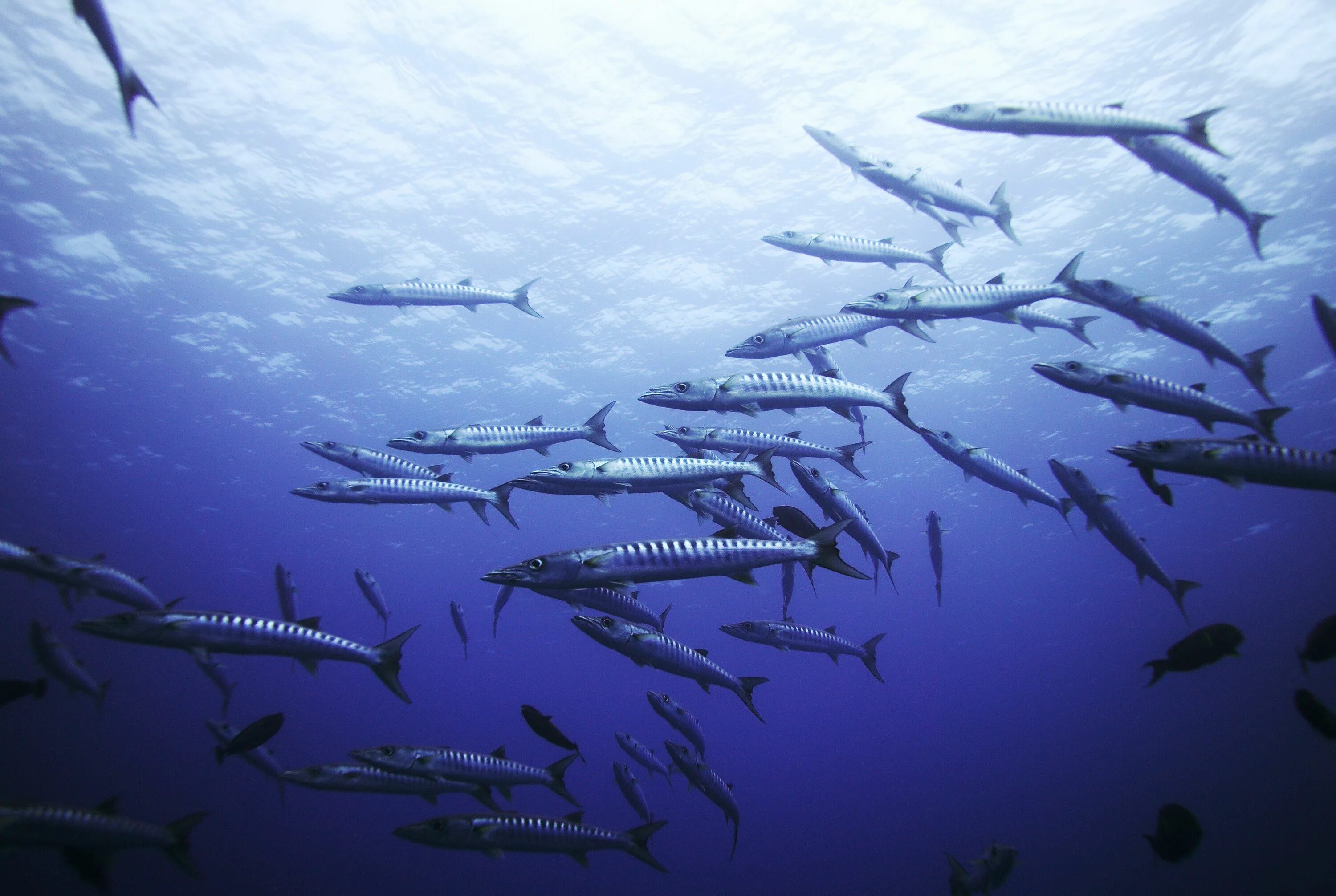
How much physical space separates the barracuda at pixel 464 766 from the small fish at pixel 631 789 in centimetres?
281

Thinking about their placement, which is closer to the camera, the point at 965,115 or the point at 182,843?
the point at 965,115

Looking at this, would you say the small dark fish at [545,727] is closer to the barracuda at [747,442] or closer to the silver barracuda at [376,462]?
the barracuda at [747,442]

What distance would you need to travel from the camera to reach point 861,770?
290ft

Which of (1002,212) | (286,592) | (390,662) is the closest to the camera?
(390,662)

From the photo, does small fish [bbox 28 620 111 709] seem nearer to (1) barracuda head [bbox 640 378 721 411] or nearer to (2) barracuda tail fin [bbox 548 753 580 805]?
(2) barracuda tail fin [bbox 548 753 580 805]

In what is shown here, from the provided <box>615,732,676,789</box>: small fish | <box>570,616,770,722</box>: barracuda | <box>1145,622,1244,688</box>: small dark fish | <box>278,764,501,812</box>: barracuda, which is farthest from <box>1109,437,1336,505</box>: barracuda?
<box>615,732,676,789</box>: small fish

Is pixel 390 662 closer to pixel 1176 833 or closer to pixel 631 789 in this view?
pixel 631 789

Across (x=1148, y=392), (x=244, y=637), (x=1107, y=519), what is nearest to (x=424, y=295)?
(x=244, y=637)

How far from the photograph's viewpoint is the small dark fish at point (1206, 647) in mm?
5199

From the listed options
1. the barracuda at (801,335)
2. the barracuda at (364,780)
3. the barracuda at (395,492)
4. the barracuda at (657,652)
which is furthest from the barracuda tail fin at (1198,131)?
the barracuda at (364,780)

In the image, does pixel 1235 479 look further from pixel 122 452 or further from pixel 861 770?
pixel 861 770

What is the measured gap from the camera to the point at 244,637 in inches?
197

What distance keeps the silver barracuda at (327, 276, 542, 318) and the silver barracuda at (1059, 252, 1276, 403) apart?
24.2 feet

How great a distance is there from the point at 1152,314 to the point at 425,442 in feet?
26.7
